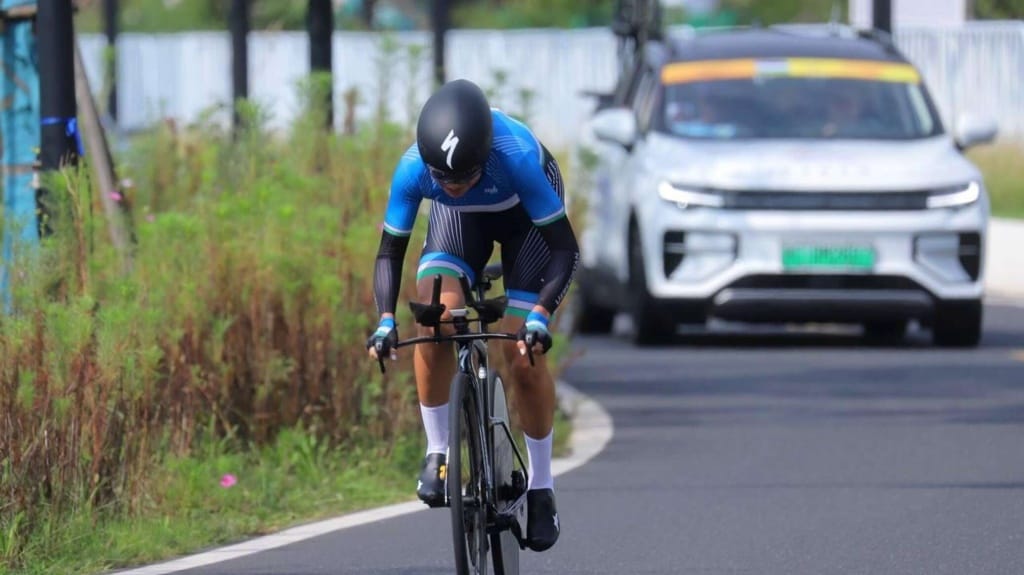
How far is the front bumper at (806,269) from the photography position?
14.3 meters

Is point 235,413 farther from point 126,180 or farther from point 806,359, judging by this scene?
point 806,359

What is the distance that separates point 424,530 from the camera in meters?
8.70

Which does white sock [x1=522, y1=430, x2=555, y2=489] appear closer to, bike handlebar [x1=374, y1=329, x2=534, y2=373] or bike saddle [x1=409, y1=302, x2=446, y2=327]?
bike handlebar [x1=374, y1=329, x2=534, y2=373]

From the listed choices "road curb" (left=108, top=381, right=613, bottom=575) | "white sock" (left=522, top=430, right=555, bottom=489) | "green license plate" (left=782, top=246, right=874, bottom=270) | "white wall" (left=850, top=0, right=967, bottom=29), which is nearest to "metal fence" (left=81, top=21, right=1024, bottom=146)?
"white wall" (left=850, top=0, right=967, bottom=29)

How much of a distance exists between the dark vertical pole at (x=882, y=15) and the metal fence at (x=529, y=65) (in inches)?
418

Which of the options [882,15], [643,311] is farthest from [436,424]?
[882,15]

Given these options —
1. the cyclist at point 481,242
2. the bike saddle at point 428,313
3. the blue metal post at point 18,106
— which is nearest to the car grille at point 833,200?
the blue metal post at point 18,106

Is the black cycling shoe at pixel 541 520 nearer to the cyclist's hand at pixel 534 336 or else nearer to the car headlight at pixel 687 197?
the cyclist's hand at pixel 534 336

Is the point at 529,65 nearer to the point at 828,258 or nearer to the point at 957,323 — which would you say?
the point at 957,323

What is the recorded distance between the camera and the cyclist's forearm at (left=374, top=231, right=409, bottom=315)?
271 inches

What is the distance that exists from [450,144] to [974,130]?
875 centimetres

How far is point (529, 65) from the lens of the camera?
39.8 metres

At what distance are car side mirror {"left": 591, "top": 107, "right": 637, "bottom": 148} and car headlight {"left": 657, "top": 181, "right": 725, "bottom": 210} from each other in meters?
0.48

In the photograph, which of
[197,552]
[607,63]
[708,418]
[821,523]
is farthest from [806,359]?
[607,63]
